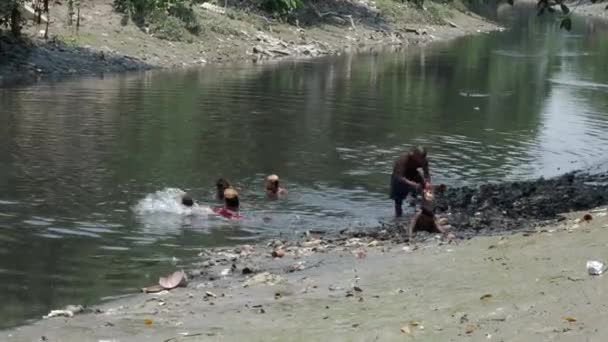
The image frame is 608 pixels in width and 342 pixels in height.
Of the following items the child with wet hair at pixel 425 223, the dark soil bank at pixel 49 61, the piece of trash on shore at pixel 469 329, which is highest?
the dark soil bank at pixel 49 61

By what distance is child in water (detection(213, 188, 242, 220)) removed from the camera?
1536cm

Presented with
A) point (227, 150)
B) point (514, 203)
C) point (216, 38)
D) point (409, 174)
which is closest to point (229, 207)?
point (409, 174)

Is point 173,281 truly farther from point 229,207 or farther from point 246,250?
point 229,207

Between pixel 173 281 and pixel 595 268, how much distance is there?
14.7 ft

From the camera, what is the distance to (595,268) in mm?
8375

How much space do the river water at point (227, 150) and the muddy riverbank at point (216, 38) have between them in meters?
2.31

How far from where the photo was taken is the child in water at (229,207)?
15.4 meters

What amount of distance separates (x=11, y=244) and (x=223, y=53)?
33.5m

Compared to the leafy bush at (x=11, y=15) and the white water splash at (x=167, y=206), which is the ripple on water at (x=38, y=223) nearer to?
the white water splash at (x=167, y=206)

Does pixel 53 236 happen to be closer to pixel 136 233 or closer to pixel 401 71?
pixel 136 233

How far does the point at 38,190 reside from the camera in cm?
1670

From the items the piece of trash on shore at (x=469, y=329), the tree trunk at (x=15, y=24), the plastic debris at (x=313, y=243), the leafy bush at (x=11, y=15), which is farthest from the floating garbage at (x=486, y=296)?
the tree trunk at (x=15, y=24)

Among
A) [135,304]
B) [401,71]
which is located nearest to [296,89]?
[401,71]

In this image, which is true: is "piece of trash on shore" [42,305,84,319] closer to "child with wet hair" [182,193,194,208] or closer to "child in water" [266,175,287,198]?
"child with wet hair" [182,193,194,208]
